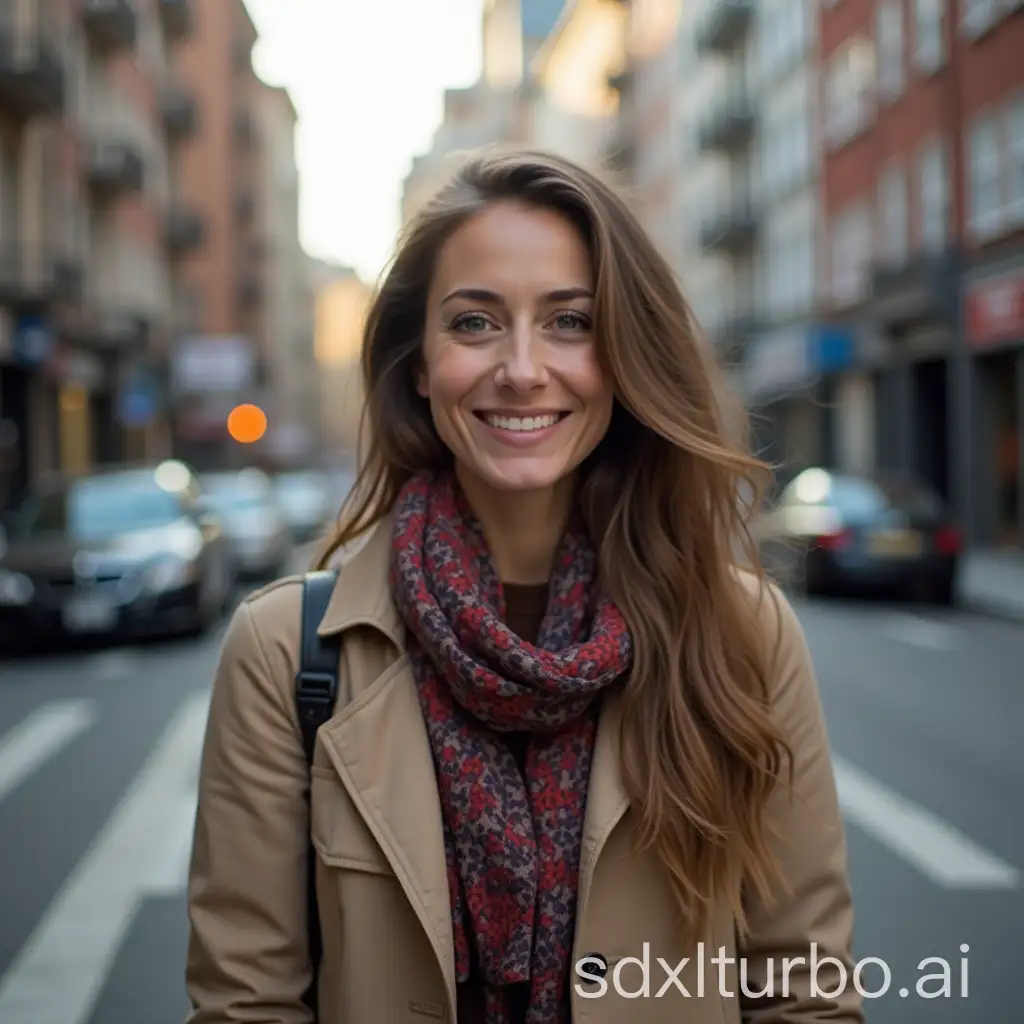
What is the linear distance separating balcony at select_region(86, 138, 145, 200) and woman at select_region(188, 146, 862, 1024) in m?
35.9

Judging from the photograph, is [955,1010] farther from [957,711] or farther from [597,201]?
[957,711]

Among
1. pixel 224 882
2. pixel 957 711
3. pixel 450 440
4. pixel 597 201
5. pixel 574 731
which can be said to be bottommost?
pixel 957 711

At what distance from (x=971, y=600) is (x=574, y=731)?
1552 cm

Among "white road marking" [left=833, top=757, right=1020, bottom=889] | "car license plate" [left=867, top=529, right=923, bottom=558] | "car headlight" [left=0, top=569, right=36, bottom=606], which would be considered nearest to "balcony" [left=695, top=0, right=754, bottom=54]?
"car license plate" [left=867, top=529, right=923, bottom=558]

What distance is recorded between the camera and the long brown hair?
210 centimetres

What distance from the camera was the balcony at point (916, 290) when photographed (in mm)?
25844

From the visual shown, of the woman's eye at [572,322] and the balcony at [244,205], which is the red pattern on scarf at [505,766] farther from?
the balcony at [244,205]

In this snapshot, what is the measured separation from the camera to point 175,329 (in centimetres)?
5231

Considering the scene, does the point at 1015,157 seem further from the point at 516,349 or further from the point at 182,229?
the point at 182,229

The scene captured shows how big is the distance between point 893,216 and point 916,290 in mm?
4199

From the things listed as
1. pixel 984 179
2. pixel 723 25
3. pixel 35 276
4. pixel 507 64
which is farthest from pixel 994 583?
pixel 507 64

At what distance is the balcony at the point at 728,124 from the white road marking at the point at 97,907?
4000cm

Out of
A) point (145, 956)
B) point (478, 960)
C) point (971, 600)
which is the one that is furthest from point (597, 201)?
point (971, 600)

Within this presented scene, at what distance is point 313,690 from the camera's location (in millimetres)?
2057
